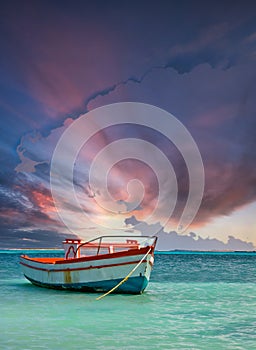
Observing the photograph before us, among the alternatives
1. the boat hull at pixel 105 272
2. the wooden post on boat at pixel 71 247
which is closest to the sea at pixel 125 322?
the boat hull at pixel 105 272

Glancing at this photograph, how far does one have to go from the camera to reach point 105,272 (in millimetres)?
23156

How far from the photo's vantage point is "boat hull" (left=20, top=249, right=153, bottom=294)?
74.3ft

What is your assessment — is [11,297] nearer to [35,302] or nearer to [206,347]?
[35,302]

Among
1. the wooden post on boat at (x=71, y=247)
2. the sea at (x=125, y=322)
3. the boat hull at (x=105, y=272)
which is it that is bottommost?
the sea at (x=125, y=322)

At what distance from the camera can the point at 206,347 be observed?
1177 cm

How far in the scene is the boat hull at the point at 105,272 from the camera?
22656 millimetres

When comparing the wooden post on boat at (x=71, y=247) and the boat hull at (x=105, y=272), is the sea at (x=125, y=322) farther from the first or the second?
the wooden post on boat at (x=71, y=247)

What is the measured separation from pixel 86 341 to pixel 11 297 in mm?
13005

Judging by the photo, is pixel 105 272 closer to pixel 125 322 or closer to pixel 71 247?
pixel 71 247

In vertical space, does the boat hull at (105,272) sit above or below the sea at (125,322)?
above

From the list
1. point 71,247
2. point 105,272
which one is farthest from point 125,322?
point 71,247

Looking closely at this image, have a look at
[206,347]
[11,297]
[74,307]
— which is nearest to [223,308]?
[74,307]

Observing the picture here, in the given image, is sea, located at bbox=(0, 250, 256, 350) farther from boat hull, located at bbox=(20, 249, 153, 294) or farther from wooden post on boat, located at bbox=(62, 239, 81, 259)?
wooden post on boat, located at bbox=(62, 239, 81, 259)

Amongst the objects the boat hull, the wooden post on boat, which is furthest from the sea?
the wooden post on boat
